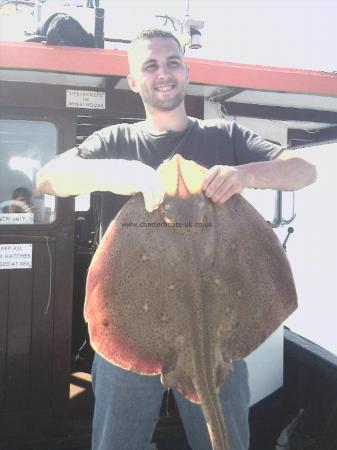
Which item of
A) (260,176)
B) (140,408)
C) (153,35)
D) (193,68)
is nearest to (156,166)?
(260,176)

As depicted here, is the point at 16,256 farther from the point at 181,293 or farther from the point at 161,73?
the point at 181,293

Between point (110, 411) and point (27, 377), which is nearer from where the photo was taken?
point (110, 411)

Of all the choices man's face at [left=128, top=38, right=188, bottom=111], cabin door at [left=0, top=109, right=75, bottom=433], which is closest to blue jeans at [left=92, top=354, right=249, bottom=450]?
man's face at [left=128, top=38, right=188, bottom=111]

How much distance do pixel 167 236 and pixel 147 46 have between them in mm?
891

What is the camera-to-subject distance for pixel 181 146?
6.86 ft

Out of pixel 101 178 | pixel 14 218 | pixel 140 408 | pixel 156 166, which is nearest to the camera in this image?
pixel 101 178

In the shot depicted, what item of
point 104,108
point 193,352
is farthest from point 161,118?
point 104,108

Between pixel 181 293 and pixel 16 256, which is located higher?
pixel 181 293

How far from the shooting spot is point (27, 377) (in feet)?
11.2

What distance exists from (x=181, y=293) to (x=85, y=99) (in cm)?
223

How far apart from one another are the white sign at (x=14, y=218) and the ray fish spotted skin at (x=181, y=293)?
185 centimetres

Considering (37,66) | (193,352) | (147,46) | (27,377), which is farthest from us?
(27,377)

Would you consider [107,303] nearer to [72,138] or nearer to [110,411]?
[110,411]

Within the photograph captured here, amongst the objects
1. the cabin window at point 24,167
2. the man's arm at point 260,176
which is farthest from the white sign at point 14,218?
the man's arm at point 260,176
